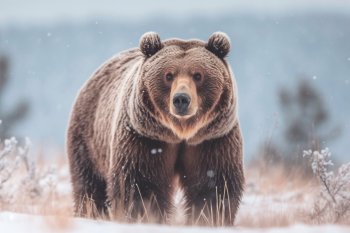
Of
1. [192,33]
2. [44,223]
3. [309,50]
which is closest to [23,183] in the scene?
[44,223]

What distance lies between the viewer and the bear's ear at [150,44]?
6117 millimetres

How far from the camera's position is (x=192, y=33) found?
166500 mm

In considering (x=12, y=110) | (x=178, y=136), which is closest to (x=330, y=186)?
(x=178, y=136)

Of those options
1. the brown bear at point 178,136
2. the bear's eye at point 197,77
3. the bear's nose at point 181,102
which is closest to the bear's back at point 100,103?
the brown bear at point 178,136

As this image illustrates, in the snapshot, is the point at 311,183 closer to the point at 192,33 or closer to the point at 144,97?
the point at 144,97

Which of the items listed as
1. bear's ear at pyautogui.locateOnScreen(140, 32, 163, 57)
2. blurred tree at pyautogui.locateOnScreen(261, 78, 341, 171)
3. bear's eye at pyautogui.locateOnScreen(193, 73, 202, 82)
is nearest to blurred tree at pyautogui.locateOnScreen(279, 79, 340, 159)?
blurred tree at pyautogui.locateOnScreen(261, 78, 341, 171)

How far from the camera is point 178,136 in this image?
6008 millimetres

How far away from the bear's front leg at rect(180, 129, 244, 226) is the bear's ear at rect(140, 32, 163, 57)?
2.67 ft

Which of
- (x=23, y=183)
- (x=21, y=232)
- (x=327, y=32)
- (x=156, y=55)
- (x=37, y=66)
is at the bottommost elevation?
(x=21, y=232)

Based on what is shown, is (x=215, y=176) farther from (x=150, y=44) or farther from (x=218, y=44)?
(x=150, y=44)

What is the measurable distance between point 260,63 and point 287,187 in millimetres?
140478

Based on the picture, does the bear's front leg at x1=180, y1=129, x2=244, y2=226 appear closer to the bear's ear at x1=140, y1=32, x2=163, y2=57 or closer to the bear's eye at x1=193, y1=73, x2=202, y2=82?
the bear's eye at x1=193, y1=73, x2=202, y2=82

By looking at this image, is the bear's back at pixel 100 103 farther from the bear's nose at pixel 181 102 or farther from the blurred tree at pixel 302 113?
the blurred tree at pixel 302 113

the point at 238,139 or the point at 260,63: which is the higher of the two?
the point at 260,63
